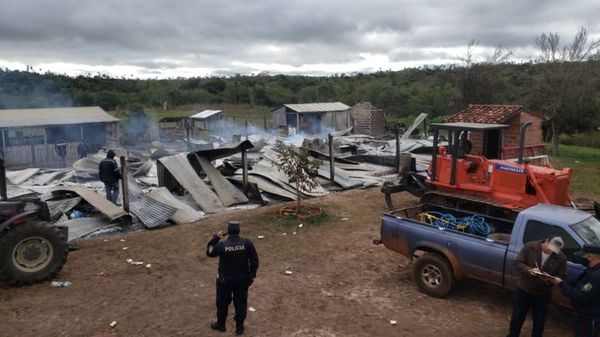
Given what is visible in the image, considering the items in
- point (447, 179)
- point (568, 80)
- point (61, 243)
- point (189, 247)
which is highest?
point (568, 80)

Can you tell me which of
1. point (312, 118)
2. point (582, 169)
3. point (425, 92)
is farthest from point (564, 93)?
point (425, 92)

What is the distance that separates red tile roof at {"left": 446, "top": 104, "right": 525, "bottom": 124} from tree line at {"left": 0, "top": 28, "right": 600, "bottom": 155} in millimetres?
5859

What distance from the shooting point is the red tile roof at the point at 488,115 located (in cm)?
1838

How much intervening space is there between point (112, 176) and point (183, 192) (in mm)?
2153

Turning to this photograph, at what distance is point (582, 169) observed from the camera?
1941 centimetres

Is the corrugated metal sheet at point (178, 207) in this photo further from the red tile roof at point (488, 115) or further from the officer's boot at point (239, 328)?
the red tile roof at point (488, 115)

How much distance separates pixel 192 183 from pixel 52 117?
15296mm

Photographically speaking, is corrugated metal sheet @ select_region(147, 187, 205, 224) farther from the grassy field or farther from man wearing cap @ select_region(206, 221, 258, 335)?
the grassy field

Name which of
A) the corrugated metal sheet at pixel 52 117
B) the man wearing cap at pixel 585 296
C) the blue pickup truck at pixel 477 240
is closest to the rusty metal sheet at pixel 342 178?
the blue pickup truck at pixel 477 240

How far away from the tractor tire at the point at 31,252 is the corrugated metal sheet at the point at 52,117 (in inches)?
685

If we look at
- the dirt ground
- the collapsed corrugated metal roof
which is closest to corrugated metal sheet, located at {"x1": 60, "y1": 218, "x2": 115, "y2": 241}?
the dirt ground

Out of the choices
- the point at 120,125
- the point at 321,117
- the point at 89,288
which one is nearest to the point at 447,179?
the point at 89,288

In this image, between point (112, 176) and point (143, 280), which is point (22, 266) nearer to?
point (143, 280)

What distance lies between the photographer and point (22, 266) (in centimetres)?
768
